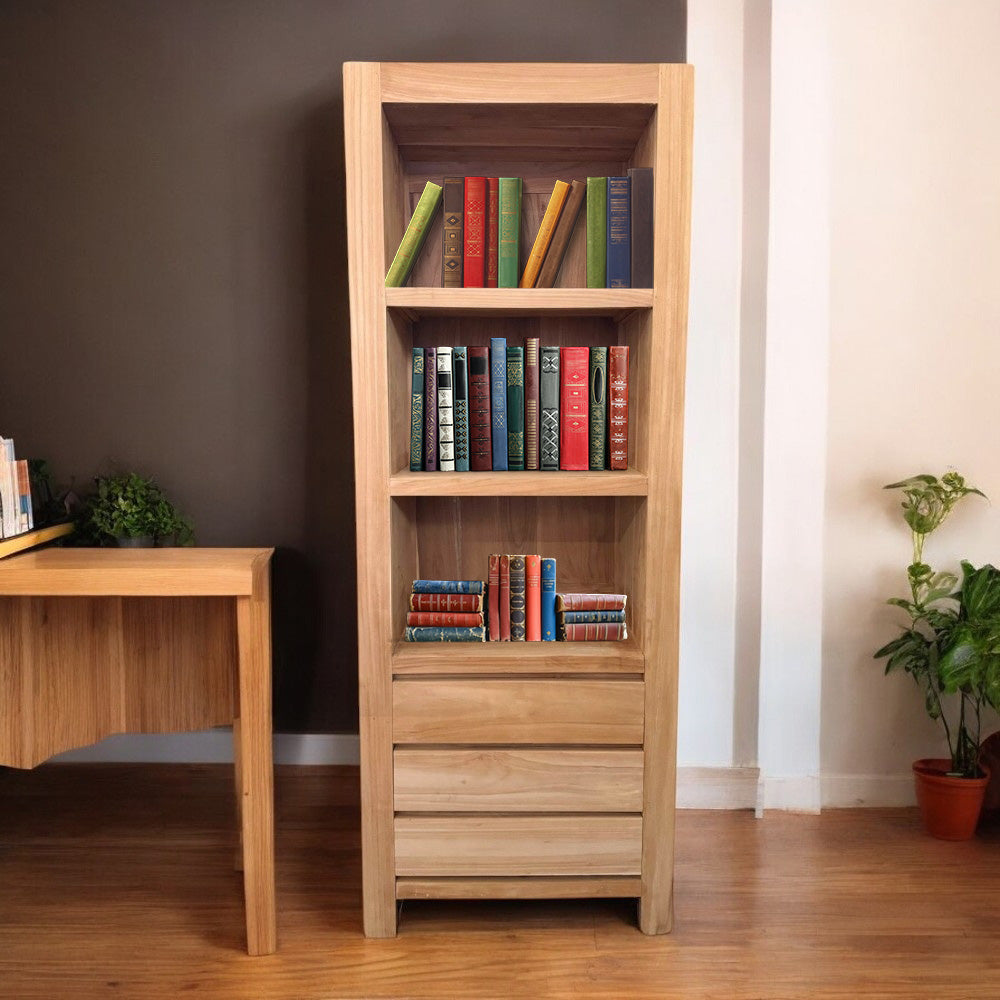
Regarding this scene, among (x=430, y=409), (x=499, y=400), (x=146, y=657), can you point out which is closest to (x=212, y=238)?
(x=430, y=409)

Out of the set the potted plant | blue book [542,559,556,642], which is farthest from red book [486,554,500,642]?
the potted plant

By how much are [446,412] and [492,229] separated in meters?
0.43

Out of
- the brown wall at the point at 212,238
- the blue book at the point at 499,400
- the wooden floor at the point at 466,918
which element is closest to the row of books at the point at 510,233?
the blue book at the point at 499,400

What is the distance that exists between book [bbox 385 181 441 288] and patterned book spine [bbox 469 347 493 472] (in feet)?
0.76

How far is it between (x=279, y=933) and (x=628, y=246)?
1683 mm

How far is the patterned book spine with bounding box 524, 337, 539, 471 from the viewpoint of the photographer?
2.08 metres

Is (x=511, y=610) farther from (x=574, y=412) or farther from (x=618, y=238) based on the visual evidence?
(x=618, y=238)

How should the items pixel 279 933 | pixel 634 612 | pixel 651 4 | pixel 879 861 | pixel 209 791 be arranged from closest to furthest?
pixel 279 933 < pixel 634 612 < pixel 879 861 < pixel 651 4 < pixel 209 791

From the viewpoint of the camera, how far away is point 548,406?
2.10 metres

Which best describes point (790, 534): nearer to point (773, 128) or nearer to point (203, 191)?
point (773, 128)

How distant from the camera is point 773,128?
7.88 ft

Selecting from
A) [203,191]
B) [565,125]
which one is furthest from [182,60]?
[565,125]

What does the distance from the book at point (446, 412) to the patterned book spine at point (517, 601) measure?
0.27 m

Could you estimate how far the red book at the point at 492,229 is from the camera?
2.06 meters
